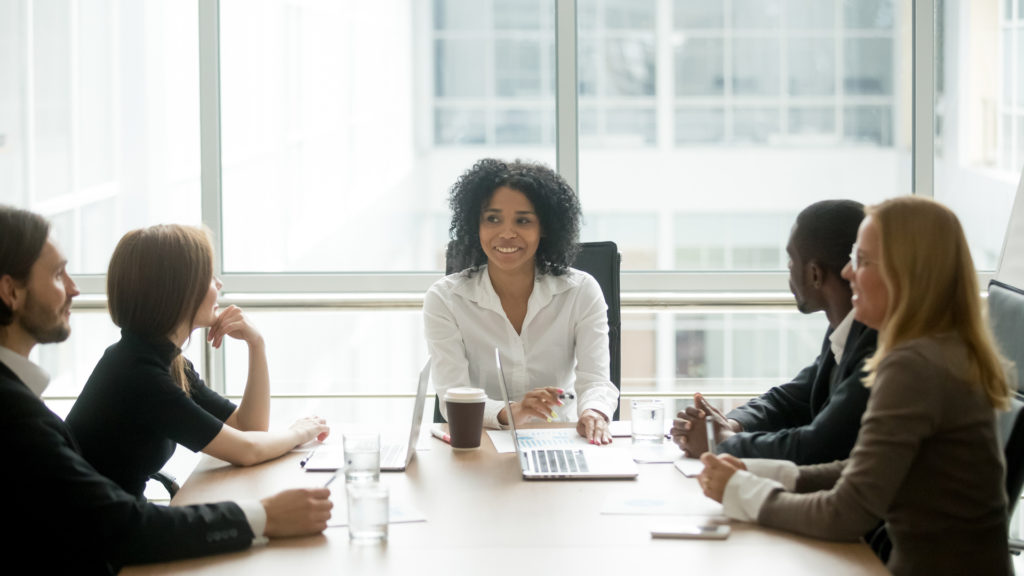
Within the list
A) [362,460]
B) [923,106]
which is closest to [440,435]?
[362,460]

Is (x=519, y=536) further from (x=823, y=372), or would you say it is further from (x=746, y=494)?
(x=823, y=372)

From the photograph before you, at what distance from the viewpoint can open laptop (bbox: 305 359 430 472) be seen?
2166 millimetres

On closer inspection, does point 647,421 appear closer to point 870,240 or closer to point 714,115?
point 870,240

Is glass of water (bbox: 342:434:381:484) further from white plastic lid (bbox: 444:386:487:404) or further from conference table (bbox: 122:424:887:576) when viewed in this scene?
white plastic lid (bbox: 444:386:487:404)

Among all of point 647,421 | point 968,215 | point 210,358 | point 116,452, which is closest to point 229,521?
point 116,452

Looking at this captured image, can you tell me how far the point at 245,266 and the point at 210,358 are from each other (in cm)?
40

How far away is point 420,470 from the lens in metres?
2.16

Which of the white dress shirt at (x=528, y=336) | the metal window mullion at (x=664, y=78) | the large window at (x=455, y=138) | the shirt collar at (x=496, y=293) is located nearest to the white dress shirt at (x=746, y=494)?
the white dress shirt at (x=528, y=336)

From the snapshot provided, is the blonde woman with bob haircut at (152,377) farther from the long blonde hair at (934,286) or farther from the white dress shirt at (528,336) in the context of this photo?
the long blonde hair at (934,286)

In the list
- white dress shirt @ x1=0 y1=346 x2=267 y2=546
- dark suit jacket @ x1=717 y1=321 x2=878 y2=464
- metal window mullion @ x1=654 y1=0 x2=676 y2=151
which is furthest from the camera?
metal window mullion @ x1=654 y1=0 x2=676 y2=151

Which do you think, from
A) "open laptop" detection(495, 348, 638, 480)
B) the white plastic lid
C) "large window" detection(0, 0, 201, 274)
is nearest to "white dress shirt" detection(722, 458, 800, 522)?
"open laptop" detection(495, 348, 638, 480)

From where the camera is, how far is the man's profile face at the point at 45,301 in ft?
6.07

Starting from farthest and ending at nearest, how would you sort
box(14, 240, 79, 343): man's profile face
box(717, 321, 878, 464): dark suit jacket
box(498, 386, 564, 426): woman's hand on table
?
box(498, 386, 564, 426): woman's hand on table → box(717, 321, 878, 464): dark suit jacket → box(14, 240, 79, 343): man's profile face

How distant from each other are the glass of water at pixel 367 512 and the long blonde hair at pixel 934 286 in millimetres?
831
